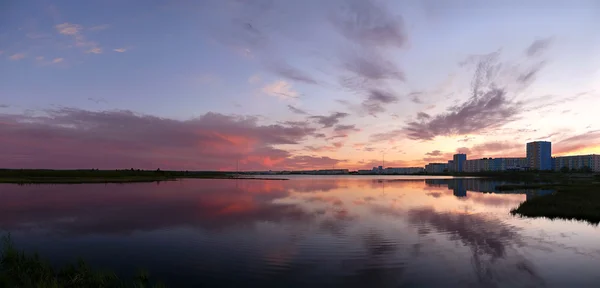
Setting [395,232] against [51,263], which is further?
[395,232]

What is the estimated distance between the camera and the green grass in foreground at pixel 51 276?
11734 millimetres

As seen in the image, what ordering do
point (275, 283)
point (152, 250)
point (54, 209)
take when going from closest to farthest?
point (275, 283), point (152, 250), point (54, 209)

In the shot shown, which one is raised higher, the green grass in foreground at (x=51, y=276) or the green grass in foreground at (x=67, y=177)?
the green grass in foreground at (x=51, y=276)

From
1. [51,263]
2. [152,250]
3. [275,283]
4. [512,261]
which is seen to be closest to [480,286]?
[512,261]

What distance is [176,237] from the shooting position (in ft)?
69.7

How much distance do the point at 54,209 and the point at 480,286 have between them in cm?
4022

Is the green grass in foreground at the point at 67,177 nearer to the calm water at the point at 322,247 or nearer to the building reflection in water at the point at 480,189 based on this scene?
the calm water at the point at 322,247

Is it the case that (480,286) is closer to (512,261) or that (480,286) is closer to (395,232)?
(512,261)

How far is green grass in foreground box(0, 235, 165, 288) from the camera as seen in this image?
1173 cm

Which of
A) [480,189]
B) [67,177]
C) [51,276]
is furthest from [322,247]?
[67,177]

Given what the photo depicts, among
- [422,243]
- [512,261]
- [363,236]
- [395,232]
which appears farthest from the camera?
[395,232]

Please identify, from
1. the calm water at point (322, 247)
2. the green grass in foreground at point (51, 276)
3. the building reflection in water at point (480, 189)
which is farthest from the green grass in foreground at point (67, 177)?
the building reflection in water at point (480, 189)

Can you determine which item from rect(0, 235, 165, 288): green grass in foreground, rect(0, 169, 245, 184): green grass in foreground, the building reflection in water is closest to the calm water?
rect(0, 235, 165, 288): green grass in foreground

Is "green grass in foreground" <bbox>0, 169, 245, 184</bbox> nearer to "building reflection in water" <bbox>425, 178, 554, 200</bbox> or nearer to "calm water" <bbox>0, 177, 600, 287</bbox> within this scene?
"calm water" <bbox>0, 177, 600, 287</bbox>
